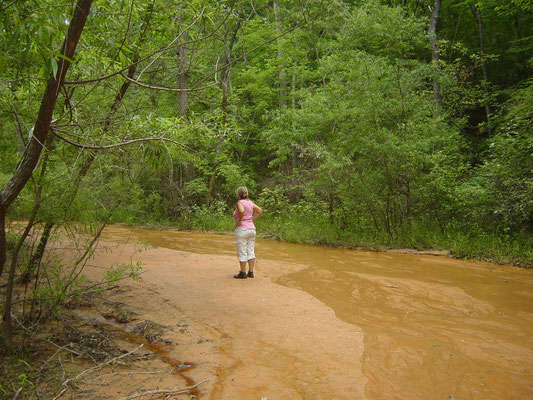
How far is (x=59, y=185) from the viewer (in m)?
3.96

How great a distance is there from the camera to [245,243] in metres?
7.47

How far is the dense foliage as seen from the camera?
3900mm

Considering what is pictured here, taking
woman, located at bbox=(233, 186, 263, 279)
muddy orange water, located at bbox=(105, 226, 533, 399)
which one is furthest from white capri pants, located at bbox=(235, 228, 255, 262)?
muddy orange water, located at bbox=(105, 226, 533, 399)

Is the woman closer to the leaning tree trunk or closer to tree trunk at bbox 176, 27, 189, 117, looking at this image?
tree trunk at bbox 176, 27, 189, 117

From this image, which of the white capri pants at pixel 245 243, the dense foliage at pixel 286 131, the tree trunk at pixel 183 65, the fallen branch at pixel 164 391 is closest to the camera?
the fallen branch at pixel 164 391

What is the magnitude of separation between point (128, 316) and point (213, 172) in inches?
534

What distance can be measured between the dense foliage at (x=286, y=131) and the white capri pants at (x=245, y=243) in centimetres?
171

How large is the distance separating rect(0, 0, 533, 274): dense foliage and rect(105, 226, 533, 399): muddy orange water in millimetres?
2413

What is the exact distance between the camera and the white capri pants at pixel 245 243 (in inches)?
293

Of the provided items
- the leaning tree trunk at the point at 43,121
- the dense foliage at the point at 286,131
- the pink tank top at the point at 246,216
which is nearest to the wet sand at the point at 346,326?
the pink tank top at the point at 246,216

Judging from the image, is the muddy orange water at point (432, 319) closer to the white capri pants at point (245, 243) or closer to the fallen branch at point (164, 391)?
the white capri pants at point (245, 243)

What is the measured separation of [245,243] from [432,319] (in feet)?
11.6

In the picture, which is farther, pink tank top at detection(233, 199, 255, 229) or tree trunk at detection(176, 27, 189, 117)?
pink tank top at detection(233, 199, 255, 229)

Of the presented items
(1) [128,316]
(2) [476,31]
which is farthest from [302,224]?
(2) [476,31]
